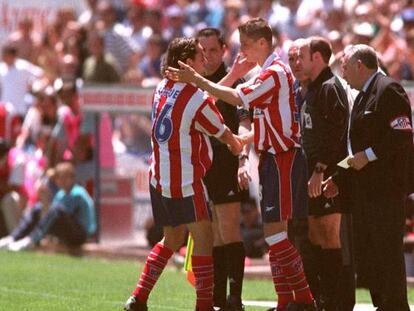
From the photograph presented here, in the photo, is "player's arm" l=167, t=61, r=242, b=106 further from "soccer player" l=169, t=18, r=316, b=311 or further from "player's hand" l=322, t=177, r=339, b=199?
"player's hand" l=322, t=177, r=339, b=199

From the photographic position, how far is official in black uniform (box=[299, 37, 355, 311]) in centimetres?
1240

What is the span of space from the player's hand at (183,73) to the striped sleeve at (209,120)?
26 centimetres

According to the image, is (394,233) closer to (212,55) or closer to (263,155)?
(263,155)

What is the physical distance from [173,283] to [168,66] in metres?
4.56

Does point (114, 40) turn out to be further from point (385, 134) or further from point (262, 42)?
point (385, 134)

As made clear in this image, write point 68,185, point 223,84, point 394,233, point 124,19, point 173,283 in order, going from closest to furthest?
1. point 394,233
2. point 223,84
3. point 173,283
4. point 68,185
5. point 124,19

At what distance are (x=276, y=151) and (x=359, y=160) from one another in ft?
2.37

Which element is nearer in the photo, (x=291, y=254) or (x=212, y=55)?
(x=291, y=254)

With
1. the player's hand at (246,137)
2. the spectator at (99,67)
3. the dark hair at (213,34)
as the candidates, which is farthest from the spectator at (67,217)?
the player's hand at (246,137)

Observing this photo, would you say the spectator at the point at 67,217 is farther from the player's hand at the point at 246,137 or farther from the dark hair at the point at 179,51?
the dark hair at the point at 179,51

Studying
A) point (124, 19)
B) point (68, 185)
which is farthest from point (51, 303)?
point (124, 19)

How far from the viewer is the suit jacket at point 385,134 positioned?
11594 mm

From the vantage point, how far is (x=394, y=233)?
459 inches

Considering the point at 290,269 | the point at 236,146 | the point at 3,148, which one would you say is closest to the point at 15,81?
the point at 3,148
